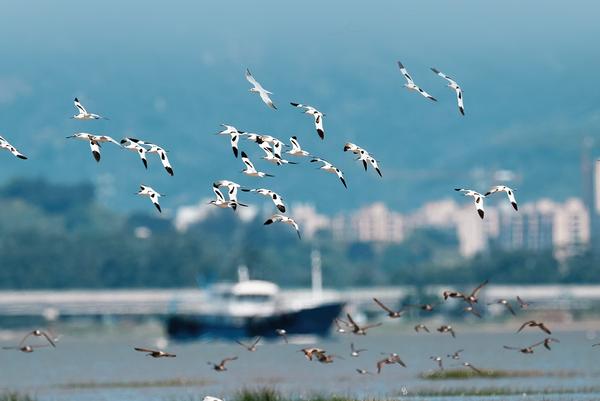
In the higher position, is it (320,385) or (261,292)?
(261,292)

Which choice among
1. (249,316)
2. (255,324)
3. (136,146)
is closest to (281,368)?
(136,146)

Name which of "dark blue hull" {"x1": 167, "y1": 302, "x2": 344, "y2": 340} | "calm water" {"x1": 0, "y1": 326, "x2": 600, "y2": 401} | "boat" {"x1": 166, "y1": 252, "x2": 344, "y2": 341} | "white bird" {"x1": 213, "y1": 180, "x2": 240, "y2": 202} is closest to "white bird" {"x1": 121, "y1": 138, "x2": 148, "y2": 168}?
"white bird" {"x1": 213, "y1": 180, "x2": 240, "y2": 202}

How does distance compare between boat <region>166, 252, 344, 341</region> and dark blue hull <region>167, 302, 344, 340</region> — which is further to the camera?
boat <region>166, 252, 344, 341</region>

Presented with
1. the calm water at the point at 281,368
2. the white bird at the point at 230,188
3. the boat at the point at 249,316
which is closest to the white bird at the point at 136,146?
the white bird at the point at 230,188

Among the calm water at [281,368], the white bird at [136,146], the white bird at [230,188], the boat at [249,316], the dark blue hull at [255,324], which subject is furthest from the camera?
the boat at [249,316]

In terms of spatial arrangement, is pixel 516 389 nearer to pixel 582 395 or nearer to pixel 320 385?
pixel 582 395

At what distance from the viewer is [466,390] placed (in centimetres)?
6175

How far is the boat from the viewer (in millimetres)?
145750

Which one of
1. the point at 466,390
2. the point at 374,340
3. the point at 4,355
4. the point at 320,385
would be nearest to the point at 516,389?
the point at 466,390

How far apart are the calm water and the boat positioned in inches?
68.6

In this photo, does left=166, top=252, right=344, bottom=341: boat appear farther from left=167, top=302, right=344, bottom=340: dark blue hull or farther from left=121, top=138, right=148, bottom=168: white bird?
left=121, top=138, right=148, bottom=168: white bird

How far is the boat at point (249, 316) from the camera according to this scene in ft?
478

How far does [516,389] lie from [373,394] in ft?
13.1

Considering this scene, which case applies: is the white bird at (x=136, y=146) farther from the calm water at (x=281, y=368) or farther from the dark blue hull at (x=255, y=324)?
the dark blue hull at (x=255, y=324)
